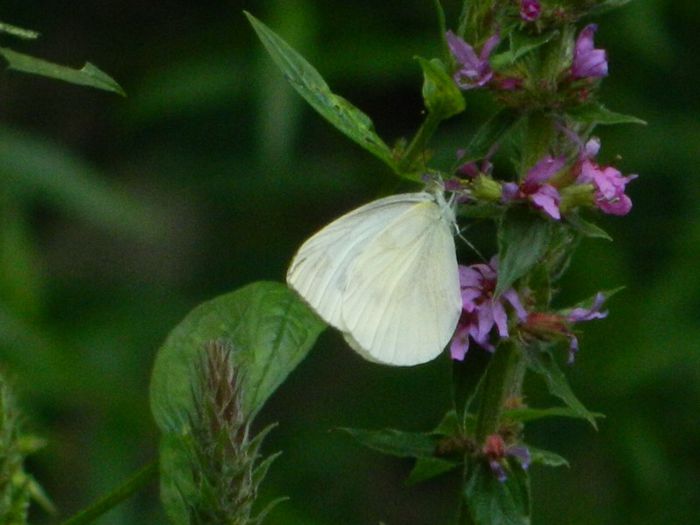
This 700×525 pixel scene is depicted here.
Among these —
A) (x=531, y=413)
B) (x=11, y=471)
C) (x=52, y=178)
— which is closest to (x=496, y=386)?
(x=531, y=413)

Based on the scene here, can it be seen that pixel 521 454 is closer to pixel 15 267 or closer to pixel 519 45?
pixel 519 45

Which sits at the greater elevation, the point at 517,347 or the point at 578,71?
the point at 578,71

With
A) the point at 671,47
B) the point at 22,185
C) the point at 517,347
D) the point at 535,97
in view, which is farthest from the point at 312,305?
the point at 671,47

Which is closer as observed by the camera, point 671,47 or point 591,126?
point 591,126

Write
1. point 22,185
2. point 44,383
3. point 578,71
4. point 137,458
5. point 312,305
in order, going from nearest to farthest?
point 578,71, point 312,305, point 44,383, point 22,185, point 137,458

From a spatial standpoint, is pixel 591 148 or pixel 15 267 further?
pixel 15 267

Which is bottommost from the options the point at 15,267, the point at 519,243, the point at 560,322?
the point at 15,267

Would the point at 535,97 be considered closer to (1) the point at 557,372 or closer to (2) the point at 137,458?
(1) the point at 557,372
